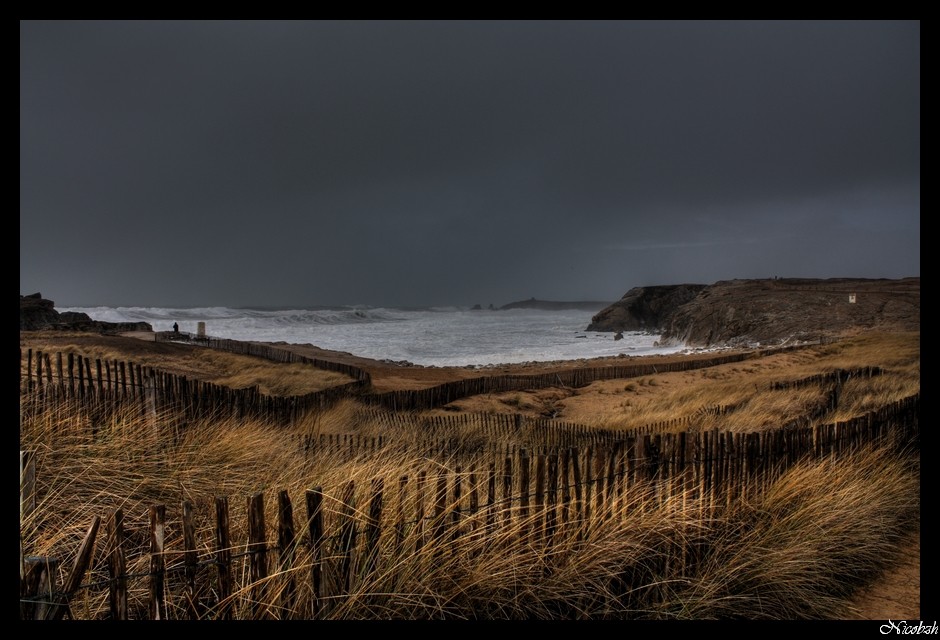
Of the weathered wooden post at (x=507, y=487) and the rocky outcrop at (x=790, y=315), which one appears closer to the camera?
the weathered wooden post at (x=507, y=487)

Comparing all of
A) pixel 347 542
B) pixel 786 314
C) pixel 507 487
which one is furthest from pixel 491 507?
pixel 786 314

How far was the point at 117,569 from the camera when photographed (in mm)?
2252

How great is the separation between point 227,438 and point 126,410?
4.95 ft

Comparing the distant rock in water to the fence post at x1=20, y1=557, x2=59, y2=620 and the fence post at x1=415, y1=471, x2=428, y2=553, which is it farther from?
the fence post at x1=415, y1=471, x2=428, y2=553

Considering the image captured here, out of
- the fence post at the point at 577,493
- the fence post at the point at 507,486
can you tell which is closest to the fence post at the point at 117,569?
the fence post at the point at 507,486

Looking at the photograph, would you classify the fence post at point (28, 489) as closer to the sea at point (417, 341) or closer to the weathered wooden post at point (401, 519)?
the weathered wooden post at point (401, 519)

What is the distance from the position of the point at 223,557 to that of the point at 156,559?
288mm

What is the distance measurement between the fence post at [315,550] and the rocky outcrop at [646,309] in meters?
65.1

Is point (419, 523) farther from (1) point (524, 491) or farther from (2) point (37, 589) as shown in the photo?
(2) point (37, 589)

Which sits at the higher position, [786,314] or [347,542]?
[786,314]

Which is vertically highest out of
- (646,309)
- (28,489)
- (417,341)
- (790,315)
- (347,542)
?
(646,309)

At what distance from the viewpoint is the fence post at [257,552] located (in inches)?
98.4
